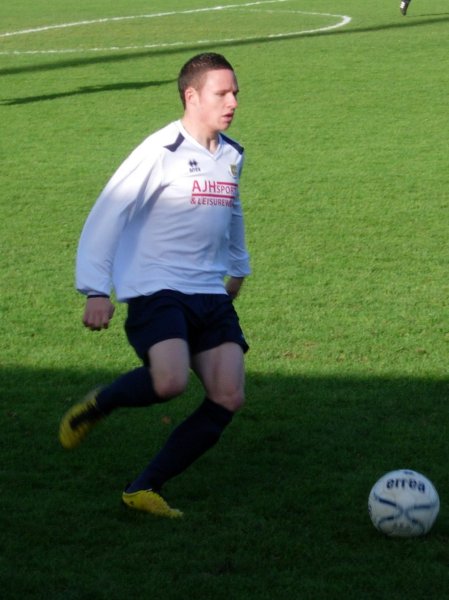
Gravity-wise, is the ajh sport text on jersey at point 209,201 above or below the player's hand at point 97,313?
above

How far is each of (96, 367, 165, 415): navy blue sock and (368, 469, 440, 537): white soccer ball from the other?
37.1 inches

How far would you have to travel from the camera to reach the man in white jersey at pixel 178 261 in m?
4.89

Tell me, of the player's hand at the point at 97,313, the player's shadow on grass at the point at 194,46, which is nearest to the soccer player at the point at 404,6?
the player's shadow on grass at the point at 194,46

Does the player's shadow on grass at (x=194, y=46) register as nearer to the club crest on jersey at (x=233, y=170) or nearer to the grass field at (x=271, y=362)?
the grass field at (x=271, y=362)

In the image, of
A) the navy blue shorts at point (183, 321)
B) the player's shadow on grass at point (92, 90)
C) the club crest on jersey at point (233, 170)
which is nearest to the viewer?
the navy blue shorts at point (183, 321)

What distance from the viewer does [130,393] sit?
16.7 feet

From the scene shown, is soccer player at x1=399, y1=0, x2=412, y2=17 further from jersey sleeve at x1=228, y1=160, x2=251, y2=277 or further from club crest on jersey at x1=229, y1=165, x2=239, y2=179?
club crest on jersey at x1=229, y1=165, x2=239, y2=179

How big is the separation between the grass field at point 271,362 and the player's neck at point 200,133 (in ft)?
4.91

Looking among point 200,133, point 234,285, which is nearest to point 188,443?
point 234,285

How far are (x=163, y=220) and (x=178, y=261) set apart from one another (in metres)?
0.18

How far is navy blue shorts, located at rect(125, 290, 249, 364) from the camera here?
494 cm

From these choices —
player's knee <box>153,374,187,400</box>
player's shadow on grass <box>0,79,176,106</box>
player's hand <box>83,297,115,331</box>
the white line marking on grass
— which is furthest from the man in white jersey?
the white line marking on grass

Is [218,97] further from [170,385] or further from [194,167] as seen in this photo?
[170,385]

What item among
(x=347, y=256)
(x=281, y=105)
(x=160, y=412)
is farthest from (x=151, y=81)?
(x=160, y=412)
